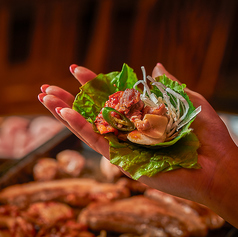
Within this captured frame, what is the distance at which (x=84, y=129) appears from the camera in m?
2.19

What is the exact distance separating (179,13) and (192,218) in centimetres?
435

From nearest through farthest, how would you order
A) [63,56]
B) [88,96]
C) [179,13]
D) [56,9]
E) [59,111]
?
[59,111], [88,96], [179,13], [56,9], [63,56]

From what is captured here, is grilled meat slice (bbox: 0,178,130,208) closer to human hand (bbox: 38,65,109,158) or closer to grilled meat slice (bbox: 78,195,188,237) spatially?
grilled meat slice (bbox: 78,195,188,237)

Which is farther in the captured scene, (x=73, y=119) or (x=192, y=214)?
(x=192, y=214)

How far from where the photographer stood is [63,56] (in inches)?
284

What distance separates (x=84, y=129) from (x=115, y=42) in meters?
5.02

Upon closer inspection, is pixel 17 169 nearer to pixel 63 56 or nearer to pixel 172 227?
pixel 172 227

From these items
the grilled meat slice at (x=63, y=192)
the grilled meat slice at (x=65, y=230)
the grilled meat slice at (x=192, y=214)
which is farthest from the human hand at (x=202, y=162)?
the grilled meat slice at (x=63, y=192)

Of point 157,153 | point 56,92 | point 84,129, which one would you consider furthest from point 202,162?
point 56,92

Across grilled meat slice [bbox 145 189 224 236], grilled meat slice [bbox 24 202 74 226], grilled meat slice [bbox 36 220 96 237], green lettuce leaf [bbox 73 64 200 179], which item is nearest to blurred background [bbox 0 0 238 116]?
grilled meat slice [bbox 145 189 224 236]

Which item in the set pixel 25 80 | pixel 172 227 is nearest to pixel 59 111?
pixel 172 227

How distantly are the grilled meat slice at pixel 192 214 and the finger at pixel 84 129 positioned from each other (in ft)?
3.86

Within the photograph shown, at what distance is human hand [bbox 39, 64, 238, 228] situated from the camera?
83.1 inches

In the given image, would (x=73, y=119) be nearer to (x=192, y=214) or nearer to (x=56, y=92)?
(x=56, y=92)
